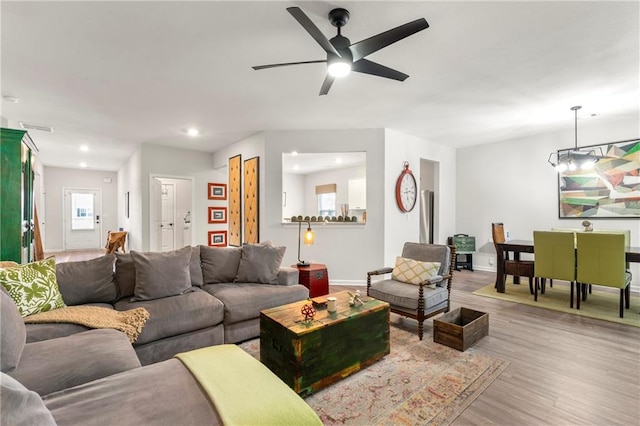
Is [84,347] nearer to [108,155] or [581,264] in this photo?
[581,264]

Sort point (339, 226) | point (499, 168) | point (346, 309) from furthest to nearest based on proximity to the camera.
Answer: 1. point (499, 168)
2. point (339, 226)
3. point (346, 309)

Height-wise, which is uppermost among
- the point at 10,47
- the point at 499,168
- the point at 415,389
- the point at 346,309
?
the point at 10,47

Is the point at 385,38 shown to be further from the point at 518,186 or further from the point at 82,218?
the point at 82,218

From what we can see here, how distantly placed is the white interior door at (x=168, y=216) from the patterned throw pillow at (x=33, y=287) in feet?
16.0

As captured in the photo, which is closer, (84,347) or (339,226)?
(84,347)

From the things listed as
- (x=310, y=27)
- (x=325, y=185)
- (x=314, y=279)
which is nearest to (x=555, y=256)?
(x=314, y=279)

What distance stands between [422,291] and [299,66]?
249 centimetres

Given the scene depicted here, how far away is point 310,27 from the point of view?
1.77 metres

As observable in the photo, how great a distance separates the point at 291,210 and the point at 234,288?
6.71m

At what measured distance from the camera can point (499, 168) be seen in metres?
5.78

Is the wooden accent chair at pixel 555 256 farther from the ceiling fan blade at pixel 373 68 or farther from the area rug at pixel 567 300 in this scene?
the ceiling fan blade at pixel 373 68

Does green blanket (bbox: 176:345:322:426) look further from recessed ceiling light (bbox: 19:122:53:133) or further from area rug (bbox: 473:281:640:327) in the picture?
recessed ceiling light (bbox: 19:122:53:133)

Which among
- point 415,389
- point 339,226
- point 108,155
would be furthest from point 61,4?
point 108,155

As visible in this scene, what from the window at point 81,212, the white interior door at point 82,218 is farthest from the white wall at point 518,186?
the window at point 81,212
